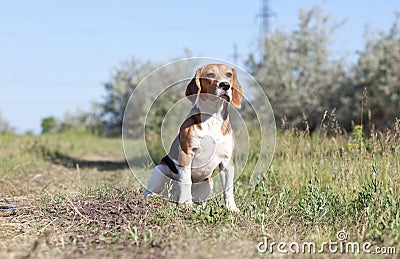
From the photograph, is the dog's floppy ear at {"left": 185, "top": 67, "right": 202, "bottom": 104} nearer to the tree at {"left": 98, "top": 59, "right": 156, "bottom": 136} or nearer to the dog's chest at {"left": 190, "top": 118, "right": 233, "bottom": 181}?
the dog's chest at {"left": 190, "top": 118, "right": 233, "bottom": 181}

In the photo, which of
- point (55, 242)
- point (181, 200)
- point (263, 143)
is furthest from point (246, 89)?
point (55, 242)

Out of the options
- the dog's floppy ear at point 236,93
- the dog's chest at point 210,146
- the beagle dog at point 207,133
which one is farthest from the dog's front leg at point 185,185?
the dog's floppy ear at point 236,93

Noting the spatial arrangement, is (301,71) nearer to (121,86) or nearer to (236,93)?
(121,86)

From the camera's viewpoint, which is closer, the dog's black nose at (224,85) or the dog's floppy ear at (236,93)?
the dog's black nose at (224,85)

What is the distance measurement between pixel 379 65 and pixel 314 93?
9.09 feet

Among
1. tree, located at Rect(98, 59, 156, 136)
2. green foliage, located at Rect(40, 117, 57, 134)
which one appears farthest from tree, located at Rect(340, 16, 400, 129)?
green foliage, located at Rect(40, 117, 57, 134)

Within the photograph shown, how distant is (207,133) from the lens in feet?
16.3

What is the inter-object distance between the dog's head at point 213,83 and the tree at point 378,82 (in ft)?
41.0

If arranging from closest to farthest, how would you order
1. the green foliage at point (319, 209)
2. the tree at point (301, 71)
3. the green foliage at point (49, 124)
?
the green foliage at point (319, 209), the tree at point (301, 71), the green foliage at point (49, 124)

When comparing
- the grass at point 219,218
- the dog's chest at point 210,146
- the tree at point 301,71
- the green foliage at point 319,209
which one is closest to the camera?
the grass at point 219,218

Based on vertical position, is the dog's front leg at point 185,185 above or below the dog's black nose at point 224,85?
below

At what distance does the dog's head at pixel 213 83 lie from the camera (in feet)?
16.4

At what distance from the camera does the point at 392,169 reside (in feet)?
17.7

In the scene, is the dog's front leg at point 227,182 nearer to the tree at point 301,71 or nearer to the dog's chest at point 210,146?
the dog's chest at point 210,146
